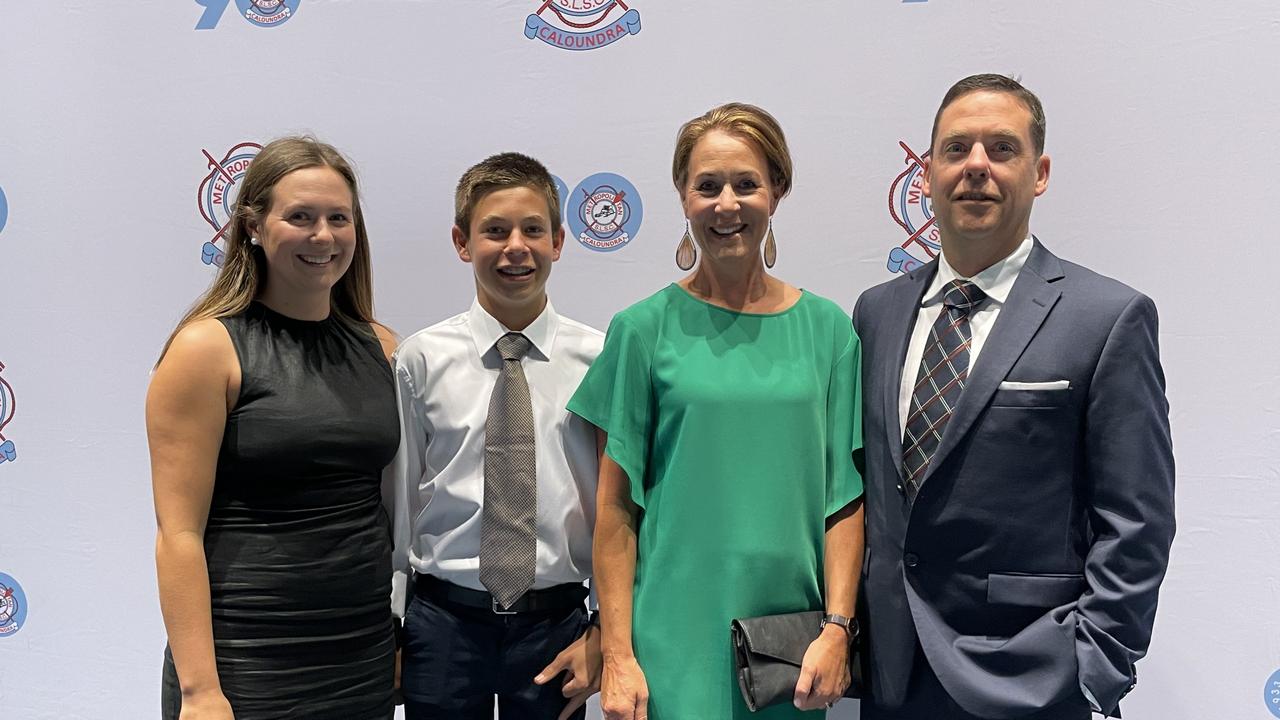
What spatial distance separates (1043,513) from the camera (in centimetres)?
→ 161

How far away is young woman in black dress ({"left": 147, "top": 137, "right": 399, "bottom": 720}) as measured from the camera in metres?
1.64

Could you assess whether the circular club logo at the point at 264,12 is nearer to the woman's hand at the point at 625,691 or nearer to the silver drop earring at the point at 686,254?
the silver drop earring at the point at 686,254

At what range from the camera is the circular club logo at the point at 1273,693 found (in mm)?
2475

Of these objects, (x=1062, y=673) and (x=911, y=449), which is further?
(x=911, y=449)

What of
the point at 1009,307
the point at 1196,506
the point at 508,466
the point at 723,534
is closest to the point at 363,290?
the point at 508,466

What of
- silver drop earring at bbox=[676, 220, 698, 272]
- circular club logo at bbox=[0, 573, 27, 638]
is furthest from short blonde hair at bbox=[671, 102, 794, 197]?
circular club logo at bbox=[0, 573, 27, 638]

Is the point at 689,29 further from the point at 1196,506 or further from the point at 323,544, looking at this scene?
the point at 1196,506

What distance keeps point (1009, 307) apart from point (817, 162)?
3.40 ft

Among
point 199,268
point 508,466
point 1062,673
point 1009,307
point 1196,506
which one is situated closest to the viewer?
point 1062,673

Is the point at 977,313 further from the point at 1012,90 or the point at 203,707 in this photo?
the point at 203,707

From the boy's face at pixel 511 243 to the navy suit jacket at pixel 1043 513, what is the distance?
81 centimetres

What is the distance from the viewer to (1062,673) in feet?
5.11

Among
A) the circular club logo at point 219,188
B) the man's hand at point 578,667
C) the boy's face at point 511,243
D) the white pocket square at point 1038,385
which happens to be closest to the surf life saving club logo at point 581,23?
the boy's face at point 511,243

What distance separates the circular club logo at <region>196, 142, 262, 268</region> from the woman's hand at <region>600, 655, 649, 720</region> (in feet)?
6.00
